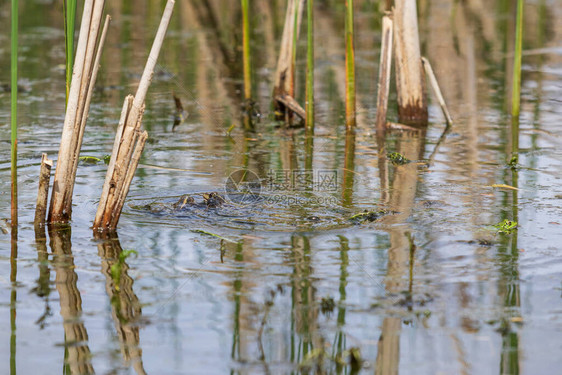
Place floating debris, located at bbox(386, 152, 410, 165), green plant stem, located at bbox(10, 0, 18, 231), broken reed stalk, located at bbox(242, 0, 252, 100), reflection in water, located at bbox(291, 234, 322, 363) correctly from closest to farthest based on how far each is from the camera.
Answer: reflection in water, located at bbox(291, 234, 322, 363), green plant stem, located at bbox(10, 0, 18, 231), floating debris, located at bbox(386, 152, 410, 165), broken reed stalk, located at bbox(242, 0, 252, 100)

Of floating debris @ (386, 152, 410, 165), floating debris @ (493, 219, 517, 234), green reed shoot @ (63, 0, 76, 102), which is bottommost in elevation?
floating debris @ (493, 219, 517, 234)

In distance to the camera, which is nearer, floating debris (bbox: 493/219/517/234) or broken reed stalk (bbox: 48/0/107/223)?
broken reed stalk (bbox: 48/0/107/223)

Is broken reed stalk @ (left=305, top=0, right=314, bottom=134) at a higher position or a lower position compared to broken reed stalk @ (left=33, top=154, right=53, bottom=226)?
higher

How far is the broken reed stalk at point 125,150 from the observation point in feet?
13.9

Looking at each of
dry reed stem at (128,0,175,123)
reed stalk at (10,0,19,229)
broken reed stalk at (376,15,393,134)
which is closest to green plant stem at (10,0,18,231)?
reed stalk at (10,0,19,229)

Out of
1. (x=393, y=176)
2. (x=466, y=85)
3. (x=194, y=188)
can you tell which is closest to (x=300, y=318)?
(x=194, y=188)

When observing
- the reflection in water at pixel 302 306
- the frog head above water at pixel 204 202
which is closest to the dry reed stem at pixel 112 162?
the frog head above water at pixel 204 202

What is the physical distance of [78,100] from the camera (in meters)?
4.32

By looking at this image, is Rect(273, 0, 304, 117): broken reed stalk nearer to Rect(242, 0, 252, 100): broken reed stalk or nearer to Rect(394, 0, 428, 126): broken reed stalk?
Rect(242, 0, 252, 100): broken reed stalk

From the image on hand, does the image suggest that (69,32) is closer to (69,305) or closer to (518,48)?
(69,305)

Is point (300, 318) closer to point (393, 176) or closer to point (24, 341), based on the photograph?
point (24, 341)

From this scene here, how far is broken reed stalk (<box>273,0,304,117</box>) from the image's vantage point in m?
8.05

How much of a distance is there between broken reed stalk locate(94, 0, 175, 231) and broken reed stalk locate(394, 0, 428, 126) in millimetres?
3764

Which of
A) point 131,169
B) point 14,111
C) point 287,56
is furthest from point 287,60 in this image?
point 14,111
